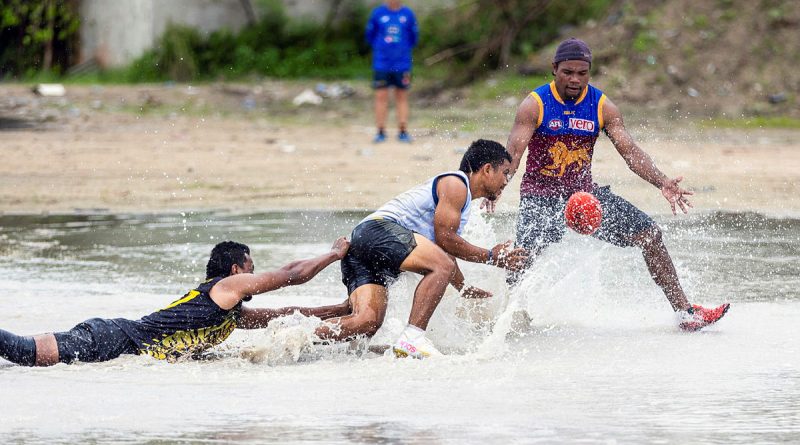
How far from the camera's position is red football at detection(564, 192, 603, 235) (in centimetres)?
692

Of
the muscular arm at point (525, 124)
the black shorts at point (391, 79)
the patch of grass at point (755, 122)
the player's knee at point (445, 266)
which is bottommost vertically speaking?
the player's knee at point (445, 266)

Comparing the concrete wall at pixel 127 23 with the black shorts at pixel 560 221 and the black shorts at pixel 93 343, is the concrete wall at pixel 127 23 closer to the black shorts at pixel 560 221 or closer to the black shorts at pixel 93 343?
the black shorts at pixel 560 221

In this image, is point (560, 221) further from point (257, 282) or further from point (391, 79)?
point (391, 79)

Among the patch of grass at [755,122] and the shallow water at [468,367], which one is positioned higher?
the patch of grass at [755,122]

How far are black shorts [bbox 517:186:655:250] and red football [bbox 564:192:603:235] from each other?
0.27 meters

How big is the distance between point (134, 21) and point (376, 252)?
15.2 metres

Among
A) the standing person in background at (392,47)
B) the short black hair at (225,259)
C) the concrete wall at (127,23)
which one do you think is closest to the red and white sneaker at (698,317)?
the short black hair at (225,259)

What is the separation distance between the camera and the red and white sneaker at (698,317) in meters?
7.21

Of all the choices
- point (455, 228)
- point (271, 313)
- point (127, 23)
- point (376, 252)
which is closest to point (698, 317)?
point (455, 228)

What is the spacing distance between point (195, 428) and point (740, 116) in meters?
13.7

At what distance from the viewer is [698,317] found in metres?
7.27

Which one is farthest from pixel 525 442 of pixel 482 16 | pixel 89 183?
pixel 482 16

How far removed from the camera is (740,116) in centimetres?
1769

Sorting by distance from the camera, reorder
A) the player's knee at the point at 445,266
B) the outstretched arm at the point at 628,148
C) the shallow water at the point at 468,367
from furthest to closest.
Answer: the outstretched arm at the point at 628,148, the player's knee at the point at 445,266, the shallow water at the point at 468,367
